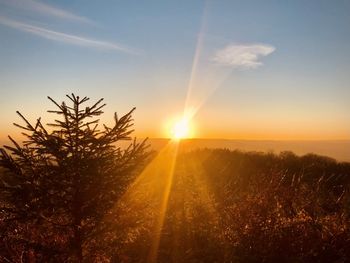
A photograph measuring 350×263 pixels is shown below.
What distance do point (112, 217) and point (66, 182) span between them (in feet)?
4.01

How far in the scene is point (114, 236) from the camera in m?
9.05

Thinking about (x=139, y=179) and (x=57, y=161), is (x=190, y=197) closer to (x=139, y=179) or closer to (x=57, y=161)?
(x=139, y=179)

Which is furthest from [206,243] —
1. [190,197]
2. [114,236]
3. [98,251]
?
[190,197]

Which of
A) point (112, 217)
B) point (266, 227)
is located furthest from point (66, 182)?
point (266, 227)

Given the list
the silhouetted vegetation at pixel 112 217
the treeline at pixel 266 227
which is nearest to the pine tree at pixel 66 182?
the silhouetted vegetation at pixel 112 217

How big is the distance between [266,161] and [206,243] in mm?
15165

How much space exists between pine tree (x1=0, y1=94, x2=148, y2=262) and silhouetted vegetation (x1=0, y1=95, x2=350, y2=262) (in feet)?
0.06

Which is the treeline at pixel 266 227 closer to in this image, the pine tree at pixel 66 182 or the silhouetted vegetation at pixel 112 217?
the silhouetted vegetation at pixel 112 217

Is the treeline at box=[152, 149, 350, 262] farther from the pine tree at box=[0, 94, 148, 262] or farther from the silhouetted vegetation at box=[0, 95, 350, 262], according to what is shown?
the pine tree at box=[0, 94, 148, 262]

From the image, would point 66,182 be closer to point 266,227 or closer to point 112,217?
point 112,217

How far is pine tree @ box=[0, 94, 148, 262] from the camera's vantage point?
732cm

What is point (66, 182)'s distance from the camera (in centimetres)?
775

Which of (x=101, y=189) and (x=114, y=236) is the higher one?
(x=101, y=189)

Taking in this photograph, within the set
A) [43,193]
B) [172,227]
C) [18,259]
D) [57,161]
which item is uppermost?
[57,161]
